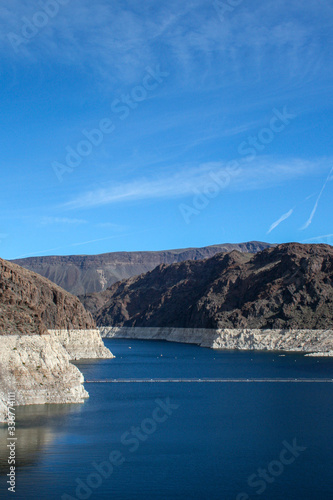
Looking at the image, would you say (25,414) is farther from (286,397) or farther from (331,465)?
(286,397)

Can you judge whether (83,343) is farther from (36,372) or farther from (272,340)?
(36,372)

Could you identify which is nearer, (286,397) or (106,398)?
(106,398)

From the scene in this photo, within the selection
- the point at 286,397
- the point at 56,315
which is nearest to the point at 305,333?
the point at 56,315

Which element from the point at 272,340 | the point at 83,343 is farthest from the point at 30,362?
the point at 272,340

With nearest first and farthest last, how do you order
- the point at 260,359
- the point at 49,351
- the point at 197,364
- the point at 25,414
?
the point at 25,414 < the point at 49,351 < the point at 197,364 < the point at 260,359

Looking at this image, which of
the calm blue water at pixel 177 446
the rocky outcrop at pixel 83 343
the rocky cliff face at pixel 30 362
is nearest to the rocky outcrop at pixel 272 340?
the rocky outcrop at pixel 83 343

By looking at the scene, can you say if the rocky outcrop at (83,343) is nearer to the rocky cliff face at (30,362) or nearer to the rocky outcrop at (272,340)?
the rocky outcrop at (272,340)
